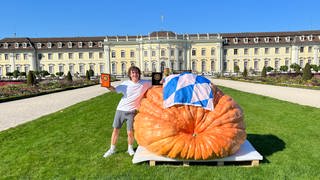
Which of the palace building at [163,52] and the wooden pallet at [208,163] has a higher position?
the palace building at [163,52]

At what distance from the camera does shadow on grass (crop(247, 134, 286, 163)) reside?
471 cm

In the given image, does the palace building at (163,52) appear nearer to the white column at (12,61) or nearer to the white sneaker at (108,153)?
the white column at (12,61)

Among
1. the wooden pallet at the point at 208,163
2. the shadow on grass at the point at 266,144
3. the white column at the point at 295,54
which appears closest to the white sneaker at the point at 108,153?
the wooden pallet at the point at 208,163

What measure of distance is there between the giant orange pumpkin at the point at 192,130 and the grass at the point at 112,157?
27 centimetres

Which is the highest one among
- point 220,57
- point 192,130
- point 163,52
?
point 163,52

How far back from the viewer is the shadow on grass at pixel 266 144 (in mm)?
4707

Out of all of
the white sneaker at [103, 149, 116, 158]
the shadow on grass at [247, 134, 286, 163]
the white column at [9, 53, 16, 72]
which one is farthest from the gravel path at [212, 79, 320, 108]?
the white column at [9, 53, 16, 72]

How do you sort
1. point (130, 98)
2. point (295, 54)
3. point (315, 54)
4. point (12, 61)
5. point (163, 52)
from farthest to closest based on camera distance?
point (12, 61) < point (295, 54) < point (315, 54) < point (163, 52) < point (130, 98)

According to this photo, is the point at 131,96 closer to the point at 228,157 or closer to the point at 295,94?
the point at 228,157

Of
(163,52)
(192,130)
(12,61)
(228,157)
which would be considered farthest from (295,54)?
(192,130)

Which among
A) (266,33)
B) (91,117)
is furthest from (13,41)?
(91,117)

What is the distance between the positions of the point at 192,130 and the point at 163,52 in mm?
59923

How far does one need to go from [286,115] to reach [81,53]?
211 ft

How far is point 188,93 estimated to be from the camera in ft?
13.5
